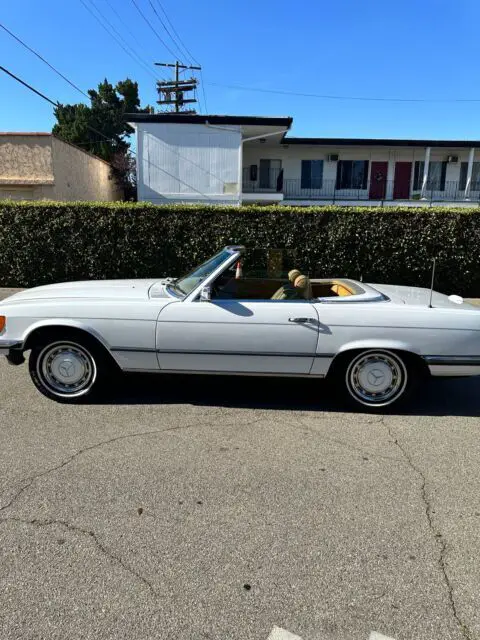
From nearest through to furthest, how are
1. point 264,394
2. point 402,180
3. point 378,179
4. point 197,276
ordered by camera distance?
1. point 197,276
2. point 264,394
3. point 378,179
4. point 402,180

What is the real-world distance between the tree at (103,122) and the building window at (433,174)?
2192 centimetres

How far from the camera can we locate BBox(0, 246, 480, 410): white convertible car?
3.86m

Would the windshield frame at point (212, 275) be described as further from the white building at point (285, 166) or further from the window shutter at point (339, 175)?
the window shutter at point (339, 175)

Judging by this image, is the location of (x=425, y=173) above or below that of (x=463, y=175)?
below

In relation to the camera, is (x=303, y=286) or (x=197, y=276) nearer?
(x=303, y=286)

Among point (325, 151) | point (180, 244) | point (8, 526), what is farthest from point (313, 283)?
point (325, 151)

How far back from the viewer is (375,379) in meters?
4.05

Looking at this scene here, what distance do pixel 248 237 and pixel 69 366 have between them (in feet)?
22.3

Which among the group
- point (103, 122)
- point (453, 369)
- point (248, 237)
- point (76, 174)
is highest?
point (103, 122)

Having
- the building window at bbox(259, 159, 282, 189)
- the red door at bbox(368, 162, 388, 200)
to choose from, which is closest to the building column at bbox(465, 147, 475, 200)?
the red door at bbox(368, 162, 388, 200)

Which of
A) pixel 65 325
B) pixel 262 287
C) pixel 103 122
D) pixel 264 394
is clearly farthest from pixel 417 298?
pixel 103 122

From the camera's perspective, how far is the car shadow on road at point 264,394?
4270 mm

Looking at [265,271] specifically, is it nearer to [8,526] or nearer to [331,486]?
[331,486]

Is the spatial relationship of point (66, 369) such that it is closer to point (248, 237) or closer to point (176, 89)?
point (248, 237)
